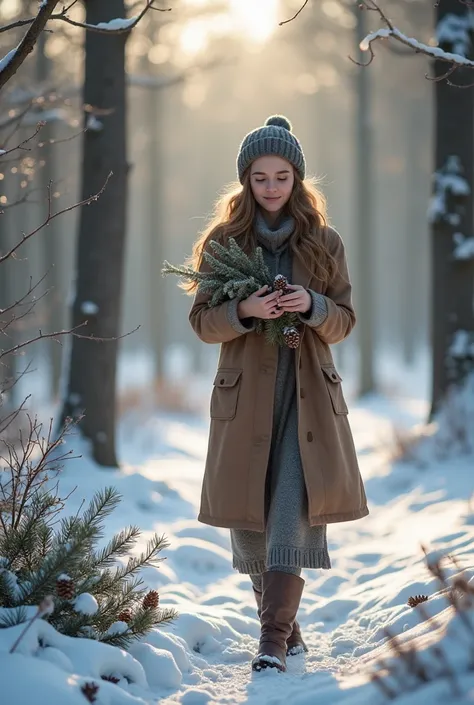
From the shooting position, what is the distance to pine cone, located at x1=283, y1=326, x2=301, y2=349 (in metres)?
3.37

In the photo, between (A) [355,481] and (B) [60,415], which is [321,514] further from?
(B) [60,415]

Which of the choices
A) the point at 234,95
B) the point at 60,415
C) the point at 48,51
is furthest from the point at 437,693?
the point at 234,95

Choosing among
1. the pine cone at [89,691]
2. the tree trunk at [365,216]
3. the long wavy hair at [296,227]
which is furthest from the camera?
the tree trunk at [365,216]

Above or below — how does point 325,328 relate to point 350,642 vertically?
above

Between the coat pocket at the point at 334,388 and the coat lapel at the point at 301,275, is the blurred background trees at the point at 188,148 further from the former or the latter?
the coat pocket at the point at 334,388

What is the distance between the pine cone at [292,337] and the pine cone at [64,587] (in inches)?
49.9

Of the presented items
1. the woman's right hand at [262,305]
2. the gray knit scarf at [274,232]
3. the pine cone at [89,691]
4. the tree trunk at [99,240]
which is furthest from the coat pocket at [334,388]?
the tree trunk at [99,240]

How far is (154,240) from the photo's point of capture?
1700 centimetres

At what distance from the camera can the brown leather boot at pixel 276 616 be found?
10.8ft

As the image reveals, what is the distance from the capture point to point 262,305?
3375 millimetres

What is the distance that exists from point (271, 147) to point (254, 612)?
2.52 meters

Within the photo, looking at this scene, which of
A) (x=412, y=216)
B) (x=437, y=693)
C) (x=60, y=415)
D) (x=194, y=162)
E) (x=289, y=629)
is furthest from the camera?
(x=194, y=162)

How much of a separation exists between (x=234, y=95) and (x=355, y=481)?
25.1m

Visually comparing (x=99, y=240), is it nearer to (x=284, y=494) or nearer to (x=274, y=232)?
(x=274, y=232)
